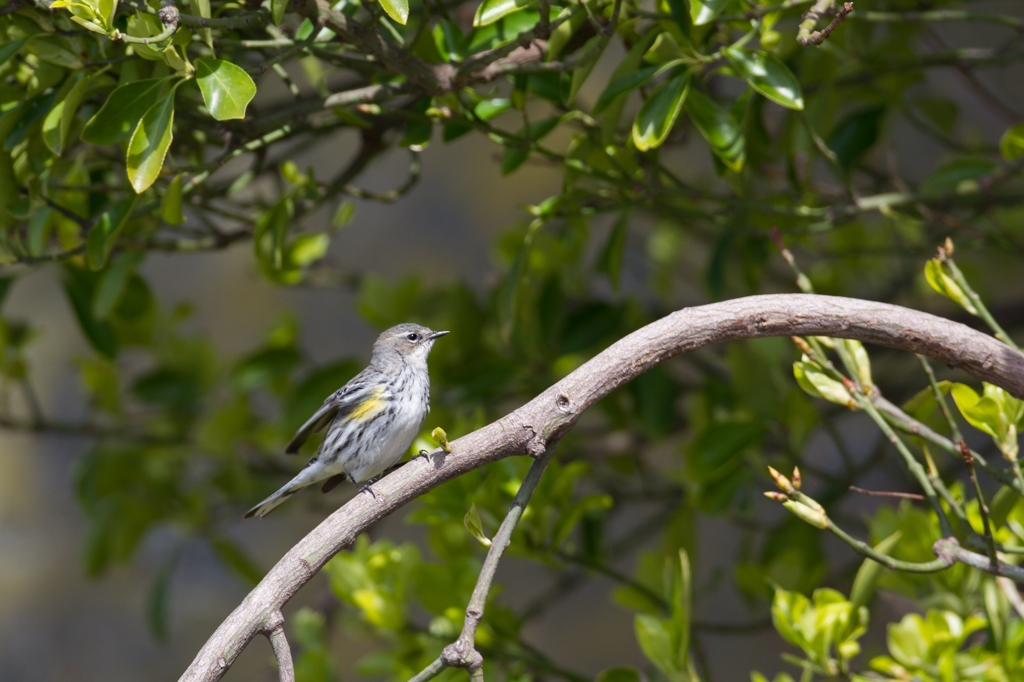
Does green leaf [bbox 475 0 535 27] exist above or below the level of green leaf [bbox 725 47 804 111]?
above

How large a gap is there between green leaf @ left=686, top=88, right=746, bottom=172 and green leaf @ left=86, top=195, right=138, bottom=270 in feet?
3.79

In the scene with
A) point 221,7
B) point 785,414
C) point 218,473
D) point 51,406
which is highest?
point 221,7

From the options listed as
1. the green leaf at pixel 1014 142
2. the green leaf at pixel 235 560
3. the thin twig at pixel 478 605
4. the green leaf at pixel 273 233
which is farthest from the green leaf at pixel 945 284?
the green leaf at pixel 235 560

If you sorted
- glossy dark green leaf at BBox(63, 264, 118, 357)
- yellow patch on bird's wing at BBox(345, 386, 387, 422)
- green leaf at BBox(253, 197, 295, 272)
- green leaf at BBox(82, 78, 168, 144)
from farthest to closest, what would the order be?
1. glossy dark green leaf at BBox(63, 264, 118, 357)
2. yellow patch on bird's wing at BBox(345, 386, 387, 422)
3. green leaf at BBox(253, 197, 295, 272)
4. green leaf at BBox(82, 78, 168, 144)

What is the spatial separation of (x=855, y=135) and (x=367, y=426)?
5.55ft

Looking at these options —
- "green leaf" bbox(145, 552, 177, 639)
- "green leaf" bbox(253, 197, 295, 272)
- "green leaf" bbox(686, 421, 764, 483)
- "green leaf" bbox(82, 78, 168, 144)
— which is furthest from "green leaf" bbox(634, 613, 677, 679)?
"green leaf" bbox(145, 552, 177, 639)

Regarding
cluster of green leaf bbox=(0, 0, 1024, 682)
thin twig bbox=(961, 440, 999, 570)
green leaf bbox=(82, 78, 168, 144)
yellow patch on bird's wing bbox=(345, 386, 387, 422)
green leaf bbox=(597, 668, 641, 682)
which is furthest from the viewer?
yellow patch on bird's wing bbox=(345, 386, 387, 422)

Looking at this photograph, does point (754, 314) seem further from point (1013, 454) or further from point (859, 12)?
point (859, 12)

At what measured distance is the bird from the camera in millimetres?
1859

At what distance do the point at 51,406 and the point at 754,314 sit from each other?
4.55 metres

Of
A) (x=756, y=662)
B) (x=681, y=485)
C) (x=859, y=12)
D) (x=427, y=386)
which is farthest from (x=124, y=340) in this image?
(x=756, y=662)

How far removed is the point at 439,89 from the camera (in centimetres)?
160

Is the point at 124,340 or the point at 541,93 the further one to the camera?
the point at 124,340

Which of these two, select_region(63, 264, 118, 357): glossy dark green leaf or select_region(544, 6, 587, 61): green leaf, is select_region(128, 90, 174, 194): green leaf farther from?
select_region(63, 264, 118, 357): glossy dark green leaf
